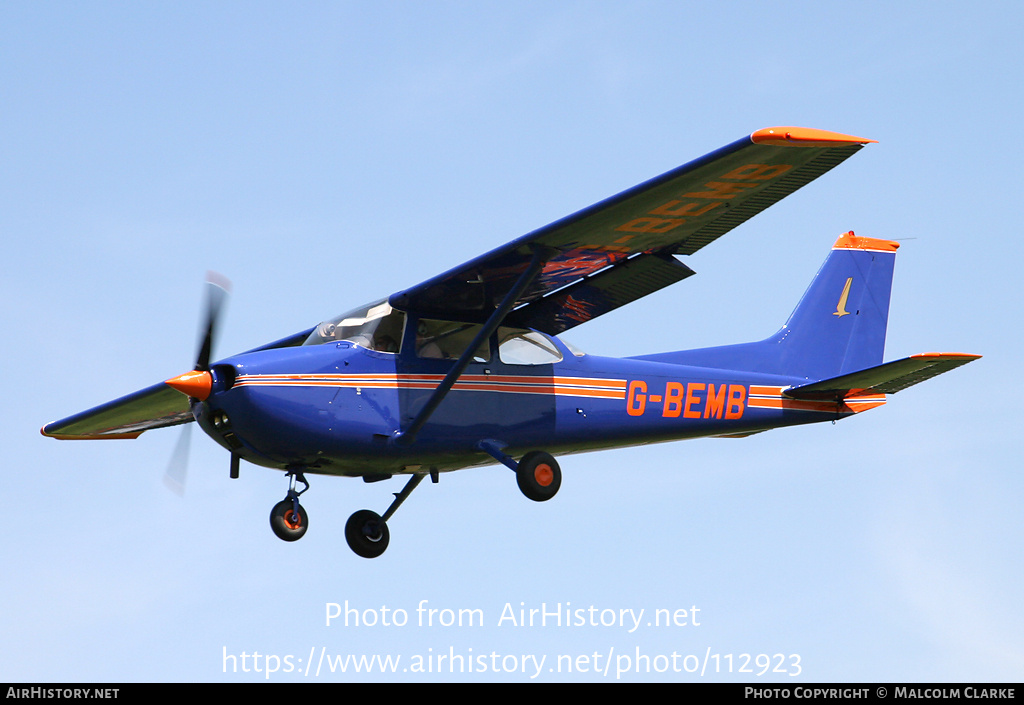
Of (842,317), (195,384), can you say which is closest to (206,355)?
(195,384)

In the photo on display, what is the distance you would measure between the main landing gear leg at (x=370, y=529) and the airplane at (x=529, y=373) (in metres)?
0.02

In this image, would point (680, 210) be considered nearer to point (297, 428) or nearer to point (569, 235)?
point (569, 235)

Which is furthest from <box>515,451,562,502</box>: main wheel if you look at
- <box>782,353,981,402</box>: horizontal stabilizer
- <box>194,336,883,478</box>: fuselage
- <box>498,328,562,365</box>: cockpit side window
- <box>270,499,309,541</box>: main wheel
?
<box>782,353,981,402</box>: horizontal stabilizer

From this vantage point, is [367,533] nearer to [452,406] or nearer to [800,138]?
[452,406]

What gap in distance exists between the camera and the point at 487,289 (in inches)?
494

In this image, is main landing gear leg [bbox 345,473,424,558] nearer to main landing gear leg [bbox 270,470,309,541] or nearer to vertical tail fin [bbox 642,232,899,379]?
main landing gear leg [bbox 270,470,309,541]

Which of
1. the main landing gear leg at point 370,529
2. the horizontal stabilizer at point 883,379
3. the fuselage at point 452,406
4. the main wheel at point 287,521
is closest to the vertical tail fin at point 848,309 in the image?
the horizontal stabilizer at point 883,379

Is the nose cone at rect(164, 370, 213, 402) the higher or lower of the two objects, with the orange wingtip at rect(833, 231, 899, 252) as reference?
lower

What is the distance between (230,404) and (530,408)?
2.95 meters

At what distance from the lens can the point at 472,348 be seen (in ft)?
39.8

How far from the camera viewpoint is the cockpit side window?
12797mm

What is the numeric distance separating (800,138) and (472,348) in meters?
3.66

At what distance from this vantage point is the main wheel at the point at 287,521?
12.0 metres

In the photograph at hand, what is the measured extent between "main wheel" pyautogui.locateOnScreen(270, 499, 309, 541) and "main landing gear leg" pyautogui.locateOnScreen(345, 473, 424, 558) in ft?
3.99
